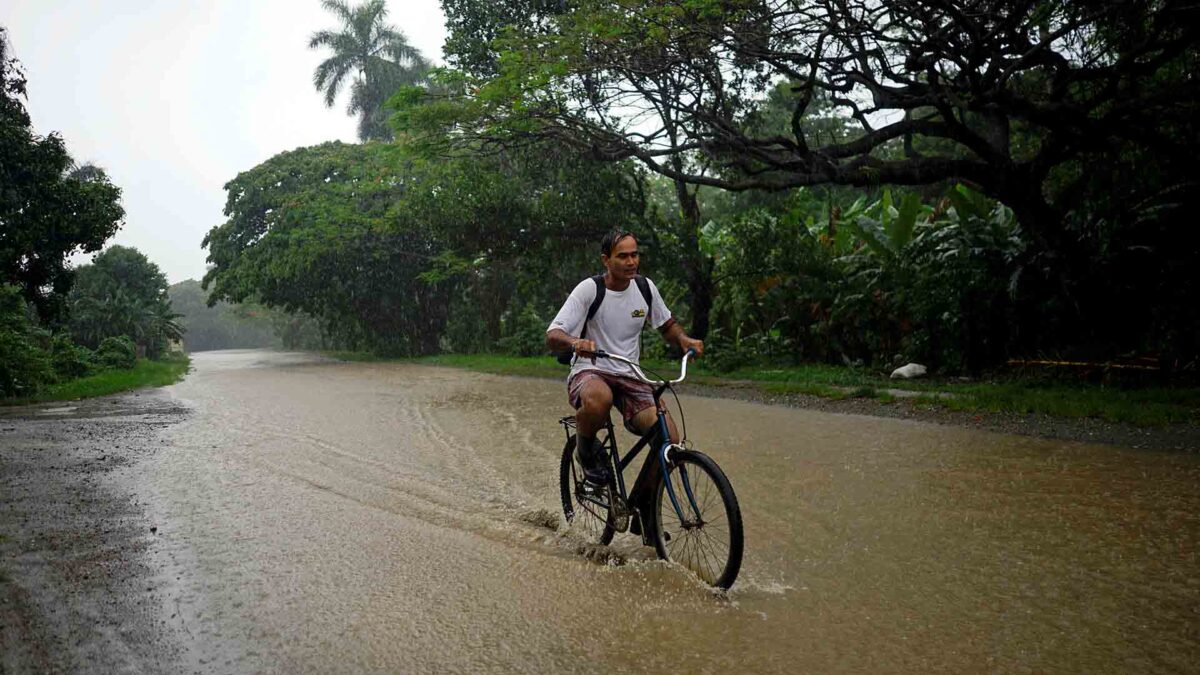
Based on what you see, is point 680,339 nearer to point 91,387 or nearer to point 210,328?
point 91,387

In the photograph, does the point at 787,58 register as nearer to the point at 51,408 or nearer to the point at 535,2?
the point at 535,2

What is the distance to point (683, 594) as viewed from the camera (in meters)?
4.15

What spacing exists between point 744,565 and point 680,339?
130 centimetres

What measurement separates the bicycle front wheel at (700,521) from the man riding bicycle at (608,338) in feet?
1.24

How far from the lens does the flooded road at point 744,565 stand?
136 inches

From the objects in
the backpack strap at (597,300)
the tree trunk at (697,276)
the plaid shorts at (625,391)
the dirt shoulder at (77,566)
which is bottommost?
the dirt shoulder at (77,566)

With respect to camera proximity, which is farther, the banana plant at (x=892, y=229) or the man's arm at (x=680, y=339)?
the banana plant at (x=892, y=229)

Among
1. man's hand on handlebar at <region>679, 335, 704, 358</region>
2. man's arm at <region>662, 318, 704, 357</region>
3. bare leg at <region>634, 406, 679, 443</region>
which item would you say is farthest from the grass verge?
bare leg at <region>634, 406, 679, 443</region>

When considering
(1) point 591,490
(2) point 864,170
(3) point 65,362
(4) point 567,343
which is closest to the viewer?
(4) point 567,343

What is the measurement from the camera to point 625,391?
15.9 ft

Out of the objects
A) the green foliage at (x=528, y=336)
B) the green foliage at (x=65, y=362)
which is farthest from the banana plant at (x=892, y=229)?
the green foliage at (x=65, y=362)

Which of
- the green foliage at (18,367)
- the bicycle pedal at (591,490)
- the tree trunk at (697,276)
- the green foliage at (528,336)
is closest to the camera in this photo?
the bicycle pedal at (591,490)

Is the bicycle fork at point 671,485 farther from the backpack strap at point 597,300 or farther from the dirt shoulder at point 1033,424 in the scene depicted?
the dirt shoulder at point 1033,424

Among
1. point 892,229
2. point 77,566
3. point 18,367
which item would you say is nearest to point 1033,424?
point 892,229
